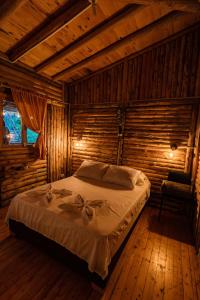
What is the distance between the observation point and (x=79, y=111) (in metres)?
4.69

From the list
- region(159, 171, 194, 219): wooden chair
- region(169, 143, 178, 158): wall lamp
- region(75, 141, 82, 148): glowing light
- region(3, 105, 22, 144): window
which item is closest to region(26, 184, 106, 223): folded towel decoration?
region(159, 171, 194, 219): wooden chair

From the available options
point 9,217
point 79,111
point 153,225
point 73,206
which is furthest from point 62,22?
point 153,225

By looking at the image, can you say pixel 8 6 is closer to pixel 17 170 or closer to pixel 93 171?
pixel 17 170

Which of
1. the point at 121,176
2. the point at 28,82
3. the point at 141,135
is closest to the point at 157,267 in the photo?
the point at 121,176

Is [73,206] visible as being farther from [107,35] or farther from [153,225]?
[107,35]

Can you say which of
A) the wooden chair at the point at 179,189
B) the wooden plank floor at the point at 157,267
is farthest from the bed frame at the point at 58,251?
the wooden chair at the point at 179,189

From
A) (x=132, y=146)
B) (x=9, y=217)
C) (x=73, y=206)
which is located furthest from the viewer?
(x=132, y=146)

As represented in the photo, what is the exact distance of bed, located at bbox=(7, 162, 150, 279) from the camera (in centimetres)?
157

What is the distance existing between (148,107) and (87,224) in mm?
3028

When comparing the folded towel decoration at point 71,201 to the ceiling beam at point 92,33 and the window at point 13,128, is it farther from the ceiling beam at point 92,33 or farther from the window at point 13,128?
the ceiling beam at point 92,33

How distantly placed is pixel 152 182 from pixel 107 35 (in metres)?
3.34

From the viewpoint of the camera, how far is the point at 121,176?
10.4 ft

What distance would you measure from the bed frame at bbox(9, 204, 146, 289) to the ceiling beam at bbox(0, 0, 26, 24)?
118 inches

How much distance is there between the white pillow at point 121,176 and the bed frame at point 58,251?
3.99ft
